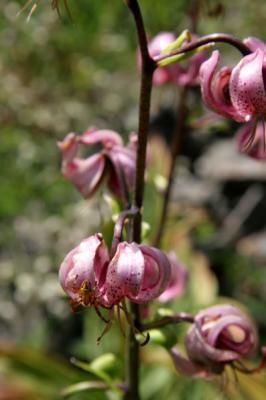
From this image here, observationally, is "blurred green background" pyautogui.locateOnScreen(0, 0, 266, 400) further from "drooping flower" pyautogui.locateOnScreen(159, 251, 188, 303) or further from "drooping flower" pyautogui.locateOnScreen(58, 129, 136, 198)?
"drooping flower" pyautogui.locateOnScreen(58, 129, 136, 198)

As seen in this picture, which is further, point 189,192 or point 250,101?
point 189,192

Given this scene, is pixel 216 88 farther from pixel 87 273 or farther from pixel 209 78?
pixel 87 273

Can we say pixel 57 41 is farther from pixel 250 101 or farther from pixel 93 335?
pixel 250 101

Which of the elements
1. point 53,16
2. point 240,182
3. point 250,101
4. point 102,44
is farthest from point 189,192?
point 250,101

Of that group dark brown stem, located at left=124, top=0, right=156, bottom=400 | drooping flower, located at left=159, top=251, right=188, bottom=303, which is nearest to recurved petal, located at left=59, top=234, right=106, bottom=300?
dark brown stem, located at left=124, top=0, right=156, bottom=400

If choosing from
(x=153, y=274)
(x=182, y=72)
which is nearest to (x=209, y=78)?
(x=153, y=274)

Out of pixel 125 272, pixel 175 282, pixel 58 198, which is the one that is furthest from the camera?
pixel 58 198

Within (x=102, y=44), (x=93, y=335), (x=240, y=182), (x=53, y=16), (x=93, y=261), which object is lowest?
(x=240, y=182)

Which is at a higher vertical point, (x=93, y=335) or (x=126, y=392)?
(x=126, y=392)
